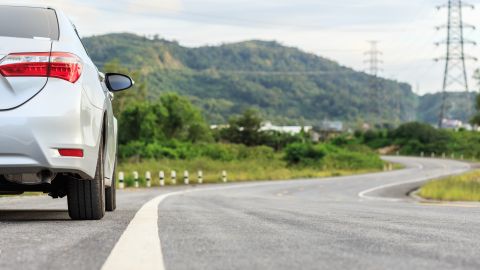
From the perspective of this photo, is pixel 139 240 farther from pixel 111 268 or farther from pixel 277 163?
pixel 277 163

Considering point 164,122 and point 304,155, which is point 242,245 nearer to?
point 304,155

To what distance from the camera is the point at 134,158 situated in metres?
69.9

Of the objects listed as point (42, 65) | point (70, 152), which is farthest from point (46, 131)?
point (42, 65)

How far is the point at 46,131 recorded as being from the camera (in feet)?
20.1

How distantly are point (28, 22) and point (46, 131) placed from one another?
1132 mm

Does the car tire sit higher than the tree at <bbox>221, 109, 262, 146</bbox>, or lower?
lower

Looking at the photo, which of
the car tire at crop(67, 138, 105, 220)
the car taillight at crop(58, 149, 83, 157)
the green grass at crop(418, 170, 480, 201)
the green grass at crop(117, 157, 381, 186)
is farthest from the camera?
the green grass at crop(117, 157, 381, 186)

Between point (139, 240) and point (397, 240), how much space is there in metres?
1.58

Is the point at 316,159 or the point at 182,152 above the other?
the point at 182,152

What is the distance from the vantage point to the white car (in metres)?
6.07

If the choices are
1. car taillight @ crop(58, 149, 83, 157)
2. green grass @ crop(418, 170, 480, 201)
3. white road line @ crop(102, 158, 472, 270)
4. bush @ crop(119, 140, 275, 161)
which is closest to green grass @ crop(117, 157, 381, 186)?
bush @ crop(119, 140, 275, 161)

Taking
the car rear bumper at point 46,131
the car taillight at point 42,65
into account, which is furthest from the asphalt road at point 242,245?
the car taillight at point 42,65

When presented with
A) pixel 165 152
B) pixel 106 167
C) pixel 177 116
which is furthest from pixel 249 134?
pixel 106 167

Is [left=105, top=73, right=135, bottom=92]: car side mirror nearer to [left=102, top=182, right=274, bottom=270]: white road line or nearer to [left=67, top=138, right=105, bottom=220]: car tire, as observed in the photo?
[left=67, top=138, right=105, bottom=220]: car tire
